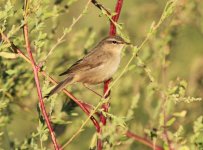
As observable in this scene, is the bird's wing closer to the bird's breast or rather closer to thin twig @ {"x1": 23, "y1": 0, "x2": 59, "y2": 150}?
the bird's breast

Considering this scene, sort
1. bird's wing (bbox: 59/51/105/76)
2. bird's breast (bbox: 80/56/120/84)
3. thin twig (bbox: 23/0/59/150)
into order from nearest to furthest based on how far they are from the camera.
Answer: thin twig (bbox: 23/0/59/150) → bird's breast (bbox: 80/56/120/84) → bird's wing (bbox: 59/51/105/76)

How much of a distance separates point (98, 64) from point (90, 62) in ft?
0.28

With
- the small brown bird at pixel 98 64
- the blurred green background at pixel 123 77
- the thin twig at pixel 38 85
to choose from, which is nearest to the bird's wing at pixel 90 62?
the small brown bird at pixel 98 64

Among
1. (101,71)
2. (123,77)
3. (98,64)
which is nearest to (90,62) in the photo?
(98,64)

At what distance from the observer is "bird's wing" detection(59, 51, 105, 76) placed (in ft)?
19.6

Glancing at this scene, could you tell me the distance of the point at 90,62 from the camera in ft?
20.3

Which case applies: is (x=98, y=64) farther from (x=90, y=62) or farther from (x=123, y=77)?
(x=123, y=77)

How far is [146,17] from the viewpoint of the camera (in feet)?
29.0

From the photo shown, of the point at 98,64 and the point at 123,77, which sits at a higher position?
the point at 98,64

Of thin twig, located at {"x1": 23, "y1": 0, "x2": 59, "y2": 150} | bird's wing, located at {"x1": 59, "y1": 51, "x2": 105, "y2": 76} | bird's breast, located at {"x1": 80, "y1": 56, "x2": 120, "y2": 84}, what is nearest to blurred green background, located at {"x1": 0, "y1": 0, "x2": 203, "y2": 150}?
bird's wing, located at {"x1": 59, "y1": 51, "x2": 105, "y2": 76}

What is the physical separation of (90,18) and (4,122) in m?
5.09

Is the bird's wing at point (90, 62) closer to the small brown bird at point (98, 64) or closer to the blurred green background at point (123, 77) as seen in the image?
the small brown bird at point (98, 64)

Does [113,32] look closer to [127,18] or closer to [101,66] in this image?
[101,66]

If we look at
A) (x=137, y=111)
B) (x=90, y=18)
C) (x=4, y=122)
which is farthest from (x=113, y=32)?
(x=90, y=18)
